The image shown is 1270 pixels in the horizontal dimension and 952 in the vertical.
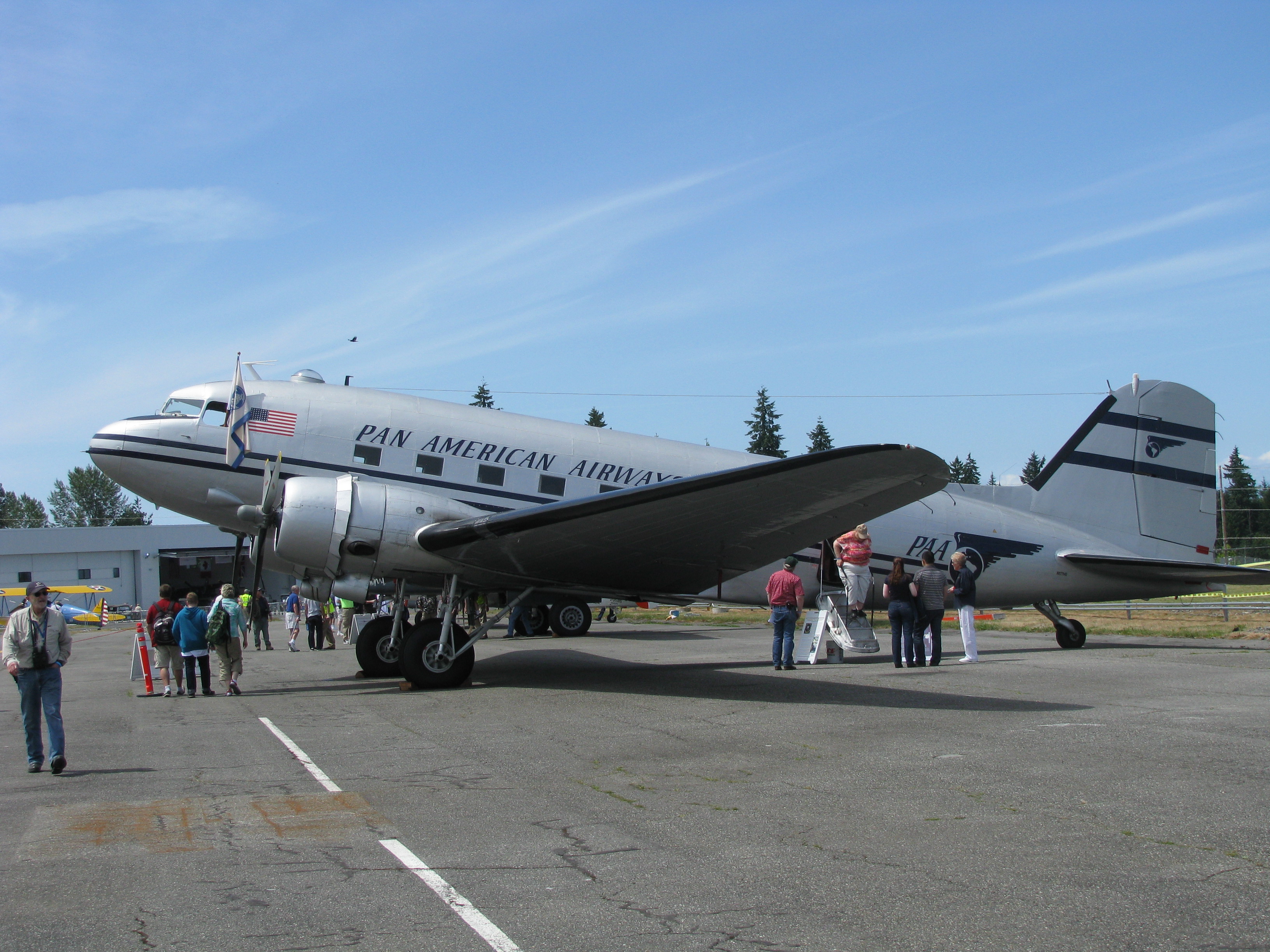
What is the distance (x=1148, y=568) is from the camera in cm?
1591

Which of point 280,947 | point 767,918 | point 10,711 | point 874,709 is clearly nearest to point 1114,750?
point 874,709

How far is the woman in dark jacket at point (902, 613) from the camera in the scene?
13.5 m

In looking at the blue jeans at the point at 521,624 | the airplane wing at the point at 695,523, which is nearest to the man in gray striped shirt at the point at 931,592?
the airplane wing at the point at 695,523

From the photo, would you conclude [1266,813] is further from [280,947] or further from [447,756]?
[447,756]

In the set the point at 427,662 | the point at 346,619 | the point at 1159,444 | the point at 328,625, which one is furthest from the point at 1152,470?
the point at 346,619

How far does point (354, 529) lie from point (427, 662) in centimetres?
191

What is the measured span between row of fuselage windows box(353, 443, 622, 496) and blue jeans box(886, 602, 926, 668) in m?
5.05

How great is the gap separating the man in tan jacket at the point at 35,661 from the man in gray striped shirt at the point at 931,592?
34.1 ft

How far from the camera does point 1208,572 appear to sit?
1566 cm

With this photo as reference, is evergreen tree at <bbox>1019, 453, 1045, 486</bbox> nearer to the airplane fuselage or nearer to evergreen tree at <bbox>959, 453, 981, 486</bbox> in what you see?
evergreen tree at <bbox>959, 453, 981, 486</bbox>

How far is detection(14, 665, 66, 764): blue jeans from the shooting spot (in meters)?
7.62

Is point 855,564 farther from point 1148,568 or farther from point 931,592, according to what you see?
point 1148,568

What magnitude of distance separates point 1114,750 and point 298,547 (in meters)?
A: 9.07

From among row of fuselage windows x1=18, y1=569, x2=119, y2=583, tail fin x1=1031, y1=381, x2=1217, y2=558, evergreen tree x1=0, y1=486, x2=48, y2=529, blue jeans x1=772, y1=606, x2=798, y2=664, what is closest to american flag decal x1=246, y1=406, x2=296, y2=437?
blue jeans x1=772, y1=606, x2=798, y2=664
